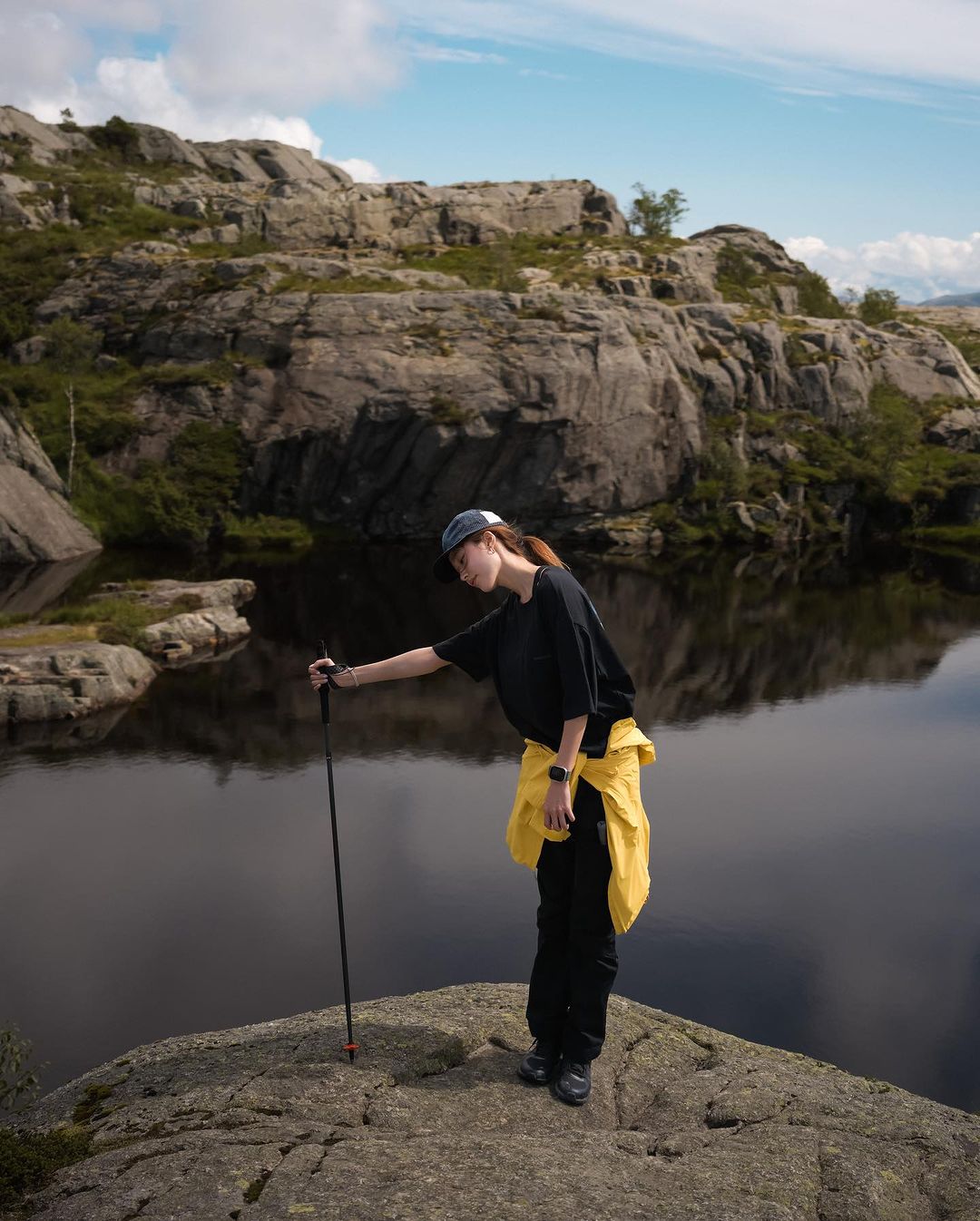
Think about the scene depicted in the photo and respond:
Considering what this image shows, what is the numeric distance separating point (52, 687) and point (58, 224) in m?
→ 74.1

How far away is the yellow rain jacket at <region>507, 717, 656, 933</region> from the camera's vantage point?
723 cm

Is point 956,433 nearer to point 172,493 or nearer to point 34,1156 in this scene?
point 172,493

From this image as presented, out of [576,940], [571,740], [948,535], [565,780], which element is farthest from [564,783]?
[948,535]

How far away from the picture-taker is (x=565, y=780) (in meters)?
7.00

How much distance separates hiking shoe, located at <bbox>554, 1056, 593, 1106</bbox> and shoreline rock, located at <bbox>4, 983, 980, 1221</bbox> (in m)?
0.08

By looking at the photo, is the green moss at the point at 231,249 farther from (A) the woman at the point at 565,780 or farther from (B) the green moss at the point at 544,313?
(A) the woman at the point at 565,780

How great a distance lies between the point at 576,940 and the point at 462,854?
11.7 m

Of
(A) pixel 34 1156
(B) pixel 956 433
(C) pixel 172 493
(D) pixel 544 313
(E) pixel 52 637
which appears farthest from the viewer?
(B) pixel 956 433

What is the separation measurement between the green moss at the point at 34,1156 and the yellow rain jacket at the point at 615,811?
337cm

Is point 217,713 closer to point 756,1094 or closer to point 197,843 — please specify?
point 197,843

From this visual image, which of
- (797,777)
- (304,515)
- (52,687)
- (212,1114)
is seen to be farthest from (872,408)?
(212,1114)

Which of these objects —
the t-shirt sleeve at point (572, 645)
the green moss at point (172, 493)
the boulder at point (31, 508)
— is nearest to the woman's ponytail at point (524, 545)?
the t-shirt sleeve at point (572, 645)

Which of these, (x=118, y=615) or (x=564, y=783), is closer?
(x=564, y=783)

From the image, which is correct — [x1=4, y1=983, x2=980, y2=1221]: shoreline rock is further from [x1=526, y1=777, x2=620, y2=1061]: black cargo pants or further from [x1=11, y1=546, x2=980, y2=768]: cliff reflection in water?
[x1=11, y1=546, x2=980, y2=768]: cliff reflection in water
